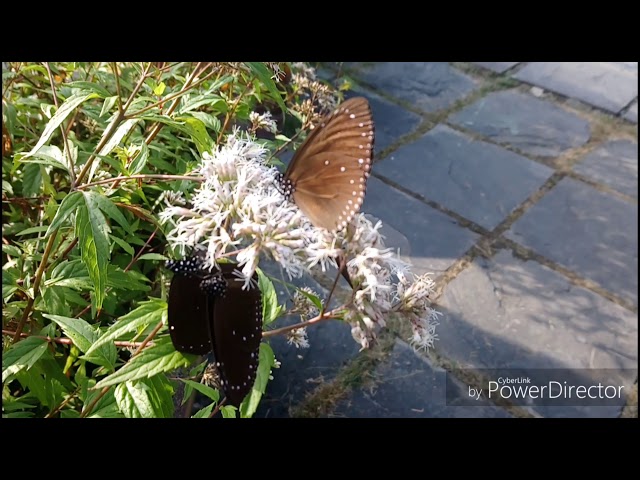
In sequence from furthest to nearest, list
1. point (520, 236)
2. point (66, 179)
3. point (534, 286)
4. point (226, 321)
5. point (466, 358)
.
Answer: point (520, 236) → point (534, 286) → point (466, 358) → point (66, 179) → point (226, 321)

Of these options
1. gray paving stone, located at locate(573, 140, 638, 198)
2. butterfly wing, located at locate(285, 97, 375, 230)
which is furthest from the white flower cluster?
gray paving stone, located at locate(573, 140, 638, 198)

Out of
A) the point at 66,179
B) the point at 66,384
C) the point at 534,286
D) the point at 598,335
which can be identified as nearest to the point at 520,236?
the point at 534,286

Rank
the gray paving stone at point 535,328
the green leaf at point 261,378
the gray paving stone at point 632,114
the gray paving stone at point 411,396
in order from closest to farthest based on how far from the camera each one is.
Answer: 1. the green leaf at point 261,378
2. the gray paving stone at point 411,396
3. the gray paving stone at point 535,328
4. the gray paving stone at point 632,114

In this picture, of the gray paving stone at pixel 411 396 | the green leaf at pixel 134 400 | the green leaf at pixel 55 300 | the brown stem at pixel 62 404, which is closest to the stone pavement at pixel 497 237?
the gray paving stone at pixel 411 396

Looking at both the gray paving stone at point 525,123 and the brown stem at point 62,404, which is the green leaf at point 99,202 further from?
the gray paving stone at point 525,123

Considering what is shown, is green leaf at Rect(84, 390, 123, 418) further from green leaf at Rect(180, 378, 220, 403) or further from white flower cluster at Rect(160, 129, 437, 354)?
white flower cluster at Rect(160, 129, 437, 354)

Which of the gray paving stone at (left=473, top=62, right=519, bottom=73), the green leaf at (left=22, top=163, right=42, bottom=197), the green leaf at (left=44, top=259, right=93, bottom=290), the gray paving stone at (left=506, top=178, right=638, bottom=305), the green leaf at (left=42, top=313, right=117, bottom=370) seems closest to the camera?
the green leaf at (left=42, top=313, right=117, bottom=370)

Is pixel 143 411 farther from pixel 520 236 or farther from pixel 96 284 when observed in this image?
pixel 520 236
